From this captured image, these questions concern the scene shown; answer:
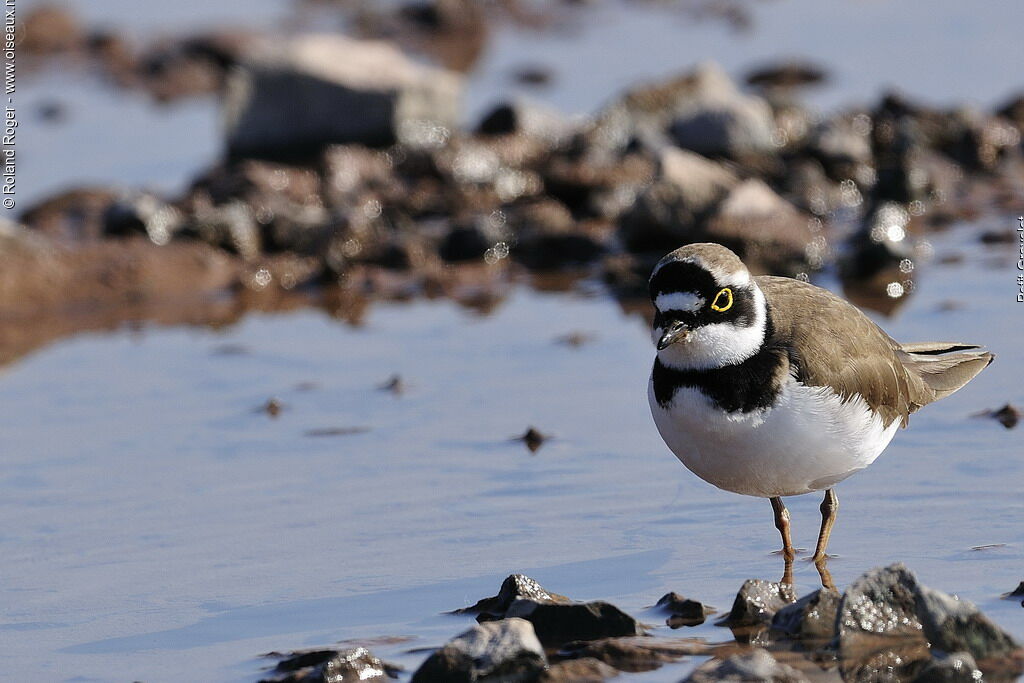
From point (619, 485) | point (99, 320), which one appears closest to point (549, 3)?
point (99, 320)

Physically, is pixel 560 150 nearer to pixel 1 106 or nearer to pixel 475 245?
pixel 475 245

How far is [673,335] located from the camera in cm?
610

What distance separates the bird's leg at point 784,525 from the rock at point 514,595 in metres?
1.09

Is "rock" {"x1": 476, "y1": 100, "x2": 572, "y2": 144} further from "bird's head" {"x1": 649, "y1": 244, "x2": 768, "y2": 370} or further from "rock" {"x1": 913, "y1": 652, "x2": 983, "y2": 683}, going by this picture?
"rock" {"x1": 913, "y1": 652, "x2": 983, "y2": 683}

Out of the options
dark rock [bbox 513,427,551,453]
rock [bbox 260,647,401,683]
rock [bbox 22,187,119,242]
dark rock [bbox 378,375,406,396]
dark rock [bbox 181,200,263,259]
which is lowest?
rock [bbox 260,647,401,683]

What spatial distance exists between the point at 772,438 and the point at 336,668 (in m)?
1.88

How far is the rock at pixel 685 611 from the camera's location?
242 inches

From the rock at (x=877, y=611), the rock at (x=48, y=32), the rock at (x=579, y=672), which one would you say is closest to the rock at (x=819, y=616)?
the rock at (x=877, y=611)

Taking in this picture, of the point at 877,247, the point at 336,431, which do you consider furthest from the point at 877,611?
the point at 877,247

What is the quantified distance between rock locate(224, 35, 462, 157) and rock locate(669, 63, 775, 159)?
2.33 metres

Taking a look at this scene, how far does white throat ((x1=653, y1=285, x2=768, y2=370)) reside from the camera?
6160 mm

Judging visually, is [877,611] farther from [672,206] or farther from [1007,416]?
[672,206]

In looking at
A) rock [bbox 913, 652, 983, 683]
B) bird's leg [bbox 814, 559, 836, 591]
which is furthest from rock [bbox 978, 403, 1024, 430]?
rock [bbox 913, 652, 983, 683]

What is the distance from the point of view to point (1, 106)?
1772 centimetres
